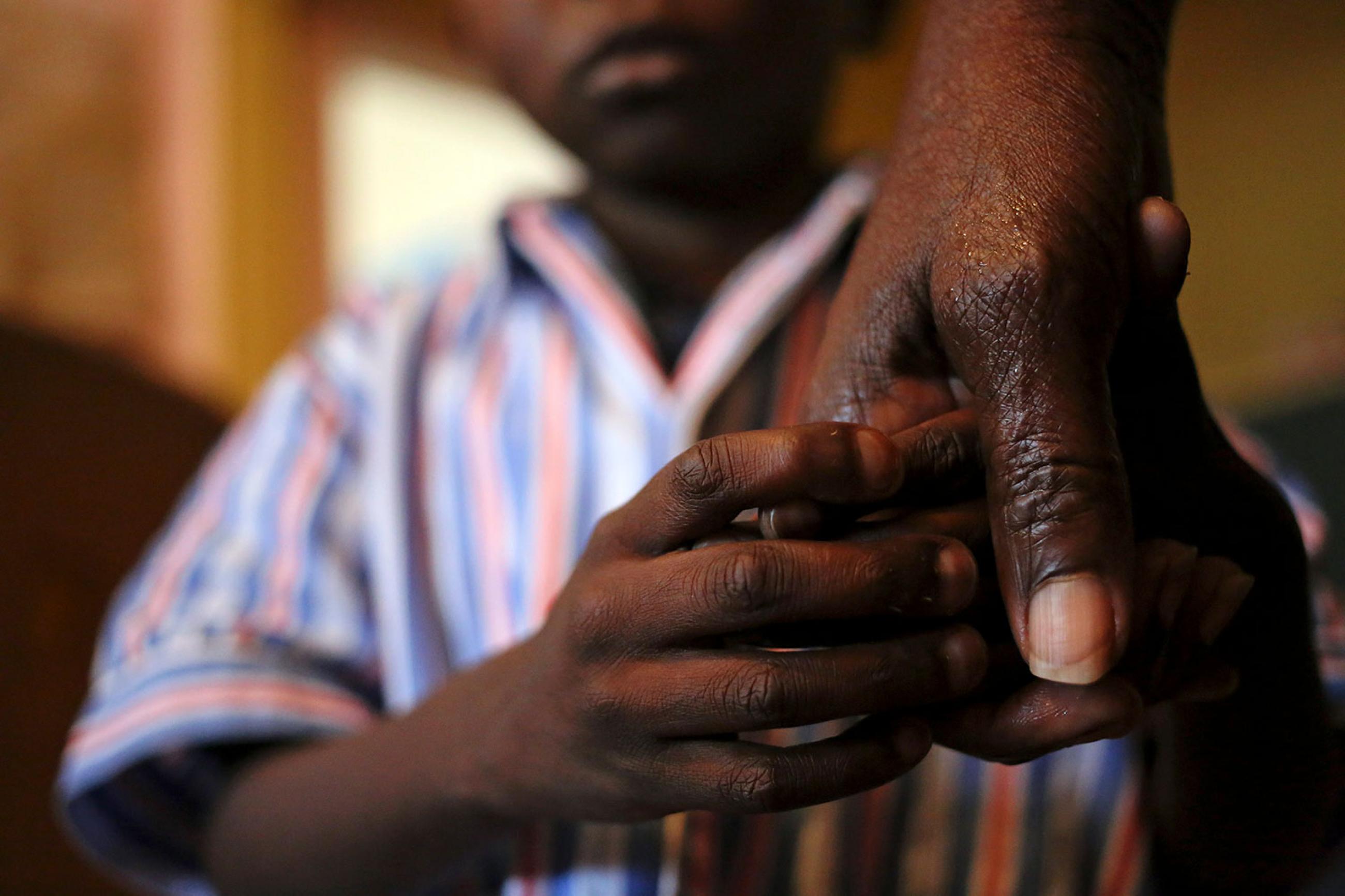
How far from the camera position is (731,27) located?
407 mm

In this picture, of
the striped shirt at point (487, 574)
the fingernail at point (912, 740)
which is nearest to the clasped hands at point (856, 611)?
the fingernail at point (912, 740)

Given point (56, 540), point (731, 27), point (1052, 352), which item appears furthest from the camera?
point (56, 540)

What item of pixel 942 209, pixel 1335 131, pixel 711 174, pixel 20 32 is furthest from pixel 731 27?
pixel 20 32

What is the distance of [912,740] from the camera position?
0.19 meters

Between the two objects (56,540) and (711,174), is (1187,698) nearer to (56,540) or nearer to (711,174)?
(711,174)

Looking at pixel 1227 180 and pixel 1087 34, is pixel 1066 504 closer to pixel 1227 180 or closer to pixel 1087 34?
pixel 1087 34

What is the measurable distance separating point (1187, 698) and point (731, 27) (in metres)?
0.29

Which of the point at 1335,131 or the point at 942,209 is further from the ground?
the point at 1335,131

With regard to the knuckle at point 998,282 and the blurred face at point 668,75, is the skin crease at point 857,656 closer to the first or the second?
the knuckle at point 998,282

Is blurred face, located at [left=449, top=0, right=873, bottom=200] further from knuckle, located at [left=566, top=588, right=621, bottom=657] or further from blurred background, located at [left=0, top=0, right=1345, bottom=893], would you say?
knuckle, located at [left=566, top=588, right=621, bottom=657]

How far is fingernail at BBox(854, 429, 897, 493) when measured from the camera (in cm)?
19

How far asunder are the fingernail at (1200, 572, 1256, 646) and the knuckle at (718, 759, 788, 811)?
0.09 m

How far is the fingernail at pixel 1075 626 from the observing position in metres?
0.17

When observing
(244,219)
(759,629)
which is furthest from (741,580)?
(244,219)
